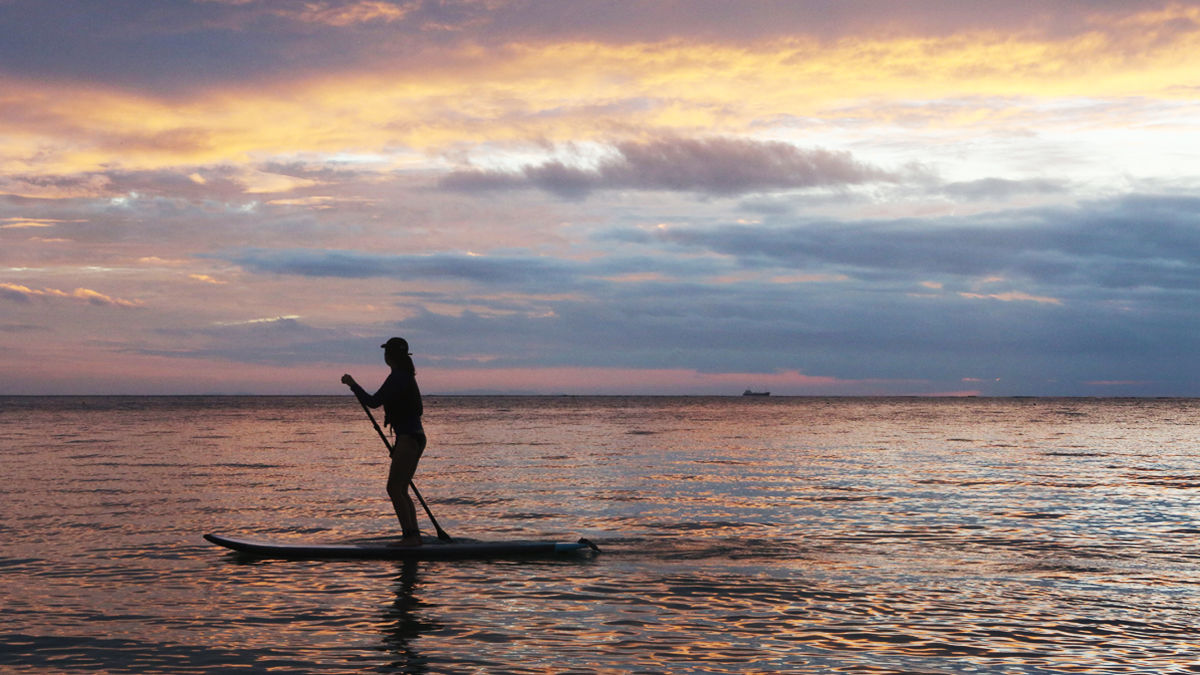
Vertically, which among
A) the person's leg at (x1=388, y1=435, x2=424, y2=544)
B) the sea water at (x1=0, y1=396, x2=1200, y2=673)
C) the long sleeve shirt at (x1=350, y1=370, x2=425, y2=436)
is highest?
the long sleeve shirt at (x1=350, y1=370, x2=425, y2=436)

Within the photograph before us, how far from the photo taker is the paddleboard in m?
15.2

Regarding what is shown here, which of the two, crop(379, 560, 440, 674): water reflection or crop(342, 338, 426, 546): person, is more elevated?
crop(342, 338, 426, 546): person

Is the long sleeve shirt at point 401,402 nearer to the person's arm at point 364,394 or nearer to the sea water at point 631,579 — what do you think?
the person's arm at point 364,394

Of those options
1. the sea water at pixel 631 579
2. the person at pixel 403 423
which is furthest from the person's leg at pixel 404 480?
the sea water at pixel 631 579

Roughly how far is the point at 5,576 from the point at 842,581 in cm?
1150

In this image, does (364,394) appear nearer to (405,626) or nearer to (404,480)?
(404,480)

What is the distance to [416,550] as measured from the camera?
15109mm

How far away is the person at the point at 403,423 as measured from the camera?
1513cm

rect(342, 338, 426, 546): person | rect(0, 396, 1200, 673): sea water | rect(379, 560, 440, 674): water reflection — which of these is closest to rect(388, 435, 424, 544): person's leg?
rect(342, 338, 426, 546): person

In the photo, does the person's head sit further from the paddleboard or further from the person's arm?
the paddleboard

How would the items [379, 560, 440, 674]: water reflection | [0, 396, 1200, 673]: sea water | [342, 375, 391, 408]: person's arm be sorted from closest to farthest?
[379, 560, 440, 674]: water reflection
[0, 396, 1200, 673]: sea water
[342, 375, 391, 408]: person's arm

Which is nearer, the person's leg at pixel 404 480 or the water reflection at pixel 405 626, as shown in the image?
the water reflection at pixel 405 626

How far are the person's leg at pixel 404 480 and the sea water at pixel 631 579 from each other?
0.68m

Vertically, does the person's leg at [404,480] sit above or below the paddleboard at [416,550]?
above
